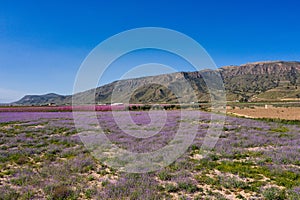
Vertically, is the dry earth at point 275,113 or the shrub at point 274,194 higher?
the dry earth at point 275,113

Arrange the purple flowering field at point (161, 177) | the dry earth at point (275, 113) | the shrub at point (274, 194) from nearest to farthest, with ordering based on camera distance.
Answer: the shrub at point (274, 194) < the purple flowering field at point (161, 177) < the dry earth at point (275, 113)

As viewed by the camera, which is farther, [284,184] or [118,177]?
[118,177]

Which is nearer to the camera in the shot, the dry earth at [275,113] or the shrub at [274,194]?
the shrub at [274,194]

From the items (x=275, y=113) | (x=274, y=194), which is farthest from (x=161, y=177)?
(x=275, y=113)

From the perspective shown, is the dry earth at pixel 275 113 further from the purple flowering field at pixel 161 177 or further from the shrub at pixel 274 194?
the shrub at pixel 274 194

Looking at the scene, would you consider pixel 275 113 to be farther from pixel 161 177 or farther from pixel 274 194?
pixel 161 177

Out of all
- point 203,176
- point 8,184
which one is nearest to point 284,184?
point 203,176

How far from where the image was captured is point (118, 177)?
9469 mm

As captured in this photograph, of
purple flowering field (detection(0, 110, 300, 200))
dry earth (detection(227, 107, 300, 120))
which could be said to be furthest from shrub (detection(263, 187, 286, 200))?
dry earth (detection(227, 107, 300, 120))

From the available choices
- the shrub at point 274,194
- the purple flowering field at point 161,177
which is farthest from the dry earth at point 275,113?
the shrub at point 274,194

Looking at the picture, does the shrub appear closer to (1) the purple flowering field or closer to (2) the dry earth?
(1) the purple flowering field

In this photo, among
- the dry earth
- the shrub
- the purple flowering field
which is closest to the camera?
the shrub

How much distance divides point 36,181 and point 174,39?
39.0 ft

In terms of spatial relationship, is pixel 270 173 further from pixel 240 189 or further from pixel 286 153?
Result: pixel 286 153
